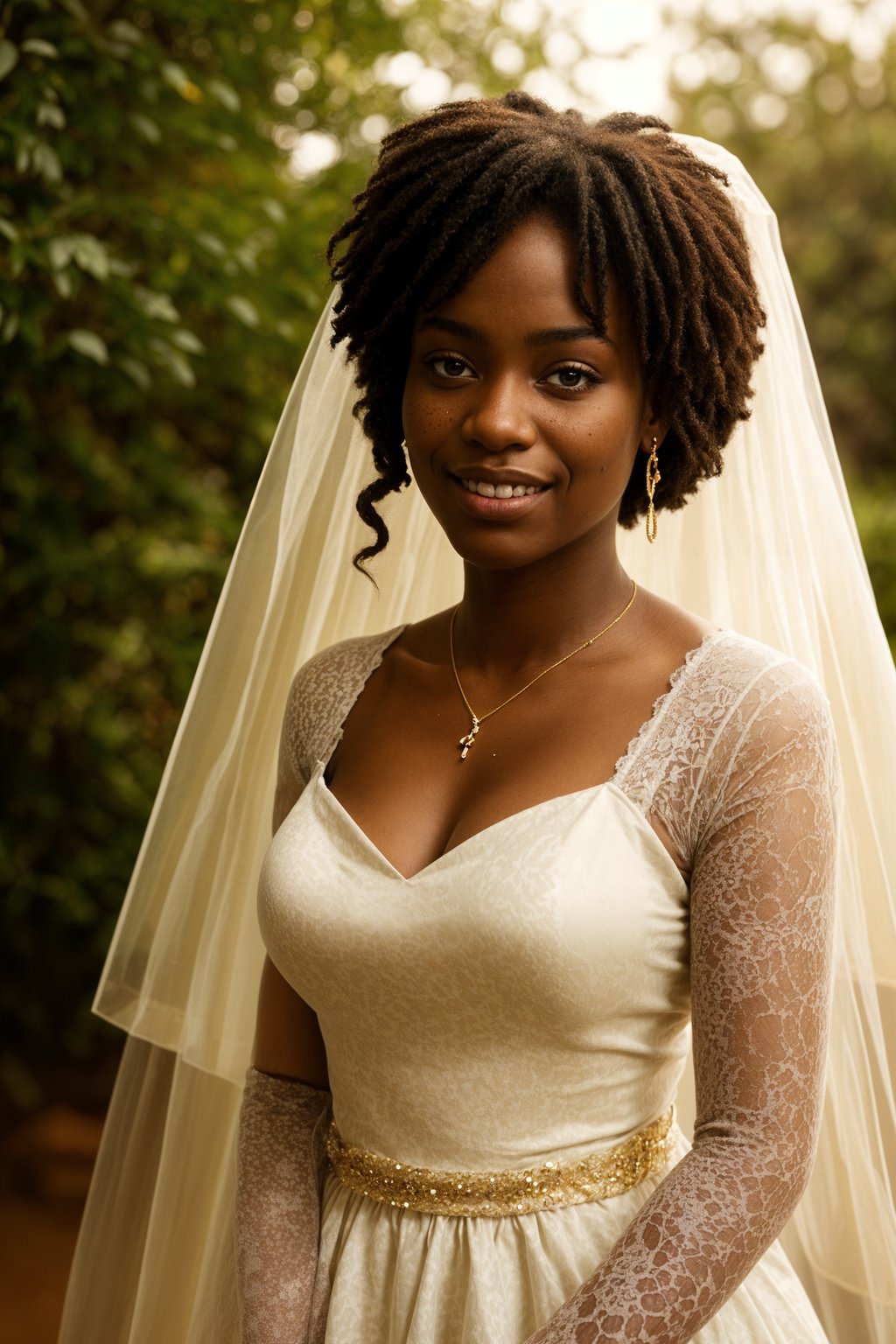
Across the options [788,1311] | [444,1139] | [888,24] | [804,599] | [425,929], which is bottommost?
[788,1311]

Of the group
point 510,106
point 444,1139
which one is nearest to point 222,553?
point 510,106

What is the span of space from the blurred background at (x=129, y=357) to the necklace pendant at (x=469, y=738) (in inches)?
44.2

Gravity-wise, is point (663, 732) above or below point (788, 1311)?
above

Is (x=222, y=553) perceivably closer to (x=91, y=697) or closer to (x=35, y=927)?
(x=91, y=697)

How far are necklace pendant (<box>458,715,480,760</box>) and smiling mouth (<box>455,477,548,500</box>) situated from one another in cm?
31

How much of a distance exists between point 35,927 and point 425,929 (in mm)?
2783

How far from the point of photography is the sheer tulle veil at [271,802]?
1.67m

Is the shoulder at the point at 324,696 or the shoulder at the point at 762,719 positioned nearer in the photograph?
the shoulder at the point at 762,719

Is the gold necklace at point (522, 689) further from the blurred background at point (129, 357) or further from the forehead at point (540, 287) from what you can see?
the blurred background at point (129, 357)

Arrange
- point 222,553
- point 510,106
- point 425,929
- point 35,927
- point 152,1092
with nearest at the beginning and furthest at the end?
point 425,929 → point 510,106 → point 152,1092 → point 222,553 → point 35,927

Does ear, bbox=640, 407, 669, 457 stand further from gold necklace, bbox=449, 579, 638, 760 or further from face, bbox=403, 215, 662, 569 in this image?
gold necklace, bbox=449, 579, 638, 760

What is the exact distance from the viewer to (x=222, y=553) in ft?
11.7

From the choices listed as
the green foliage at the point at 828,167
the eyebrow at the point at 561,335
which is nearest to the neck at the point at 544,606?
the eyebrow at the point at 561,335

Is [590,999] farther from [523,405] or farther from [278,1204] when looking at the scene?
[523,405]
